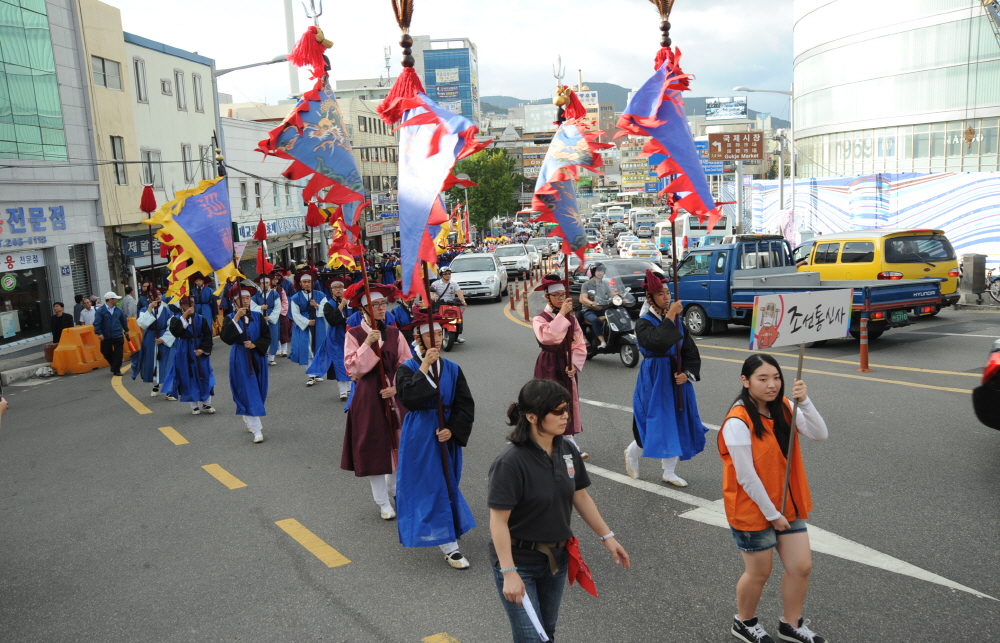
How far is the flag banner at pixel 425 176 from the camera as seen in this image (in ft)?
16.3

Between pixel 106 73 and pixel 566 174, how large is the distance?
23.1m

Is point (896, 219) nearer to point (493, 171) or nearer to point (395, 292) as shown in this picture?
point (395, 292)

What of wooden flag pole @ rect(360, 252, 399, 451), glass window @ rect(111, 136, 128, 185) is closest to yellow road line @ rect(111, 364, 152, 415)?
wooden flag pole @ rect(360, 252, 399, 451)

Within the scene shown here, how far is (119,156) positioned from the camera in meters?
25.8

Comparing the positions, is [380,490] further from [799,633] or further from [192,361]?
[192,361]

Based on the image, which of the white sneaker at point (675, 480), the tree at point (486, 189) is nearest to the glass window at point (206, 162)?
the white sneaker at point (675, 480)

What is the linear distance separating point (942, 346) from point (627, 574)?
10.2m

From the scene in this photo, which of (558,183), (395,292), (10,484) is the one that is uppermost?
(558,183)

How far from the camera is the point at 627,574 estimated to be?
526cm

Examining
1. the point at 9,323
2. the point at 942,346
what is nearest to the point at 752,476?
the point at 942,346

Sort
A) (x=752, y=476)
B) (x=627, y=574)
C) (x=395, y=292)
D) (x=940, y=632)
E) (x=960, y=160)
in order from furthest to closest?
1. (x=960, y=160)
2. (x=395, y=292)
3. (x=627, y=574)
4. (x=940, y=632)
5. (x=752, y=476)

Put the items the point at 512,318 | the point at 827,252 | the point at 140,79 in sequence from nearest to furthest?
the point at 827,252 < the point at 512,318 < the point at 140,79

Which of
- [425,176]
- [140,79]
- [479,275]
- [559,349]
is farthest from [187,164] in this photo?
[425,176]

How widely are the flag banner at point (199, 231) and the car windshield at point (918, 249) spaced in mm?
12110
